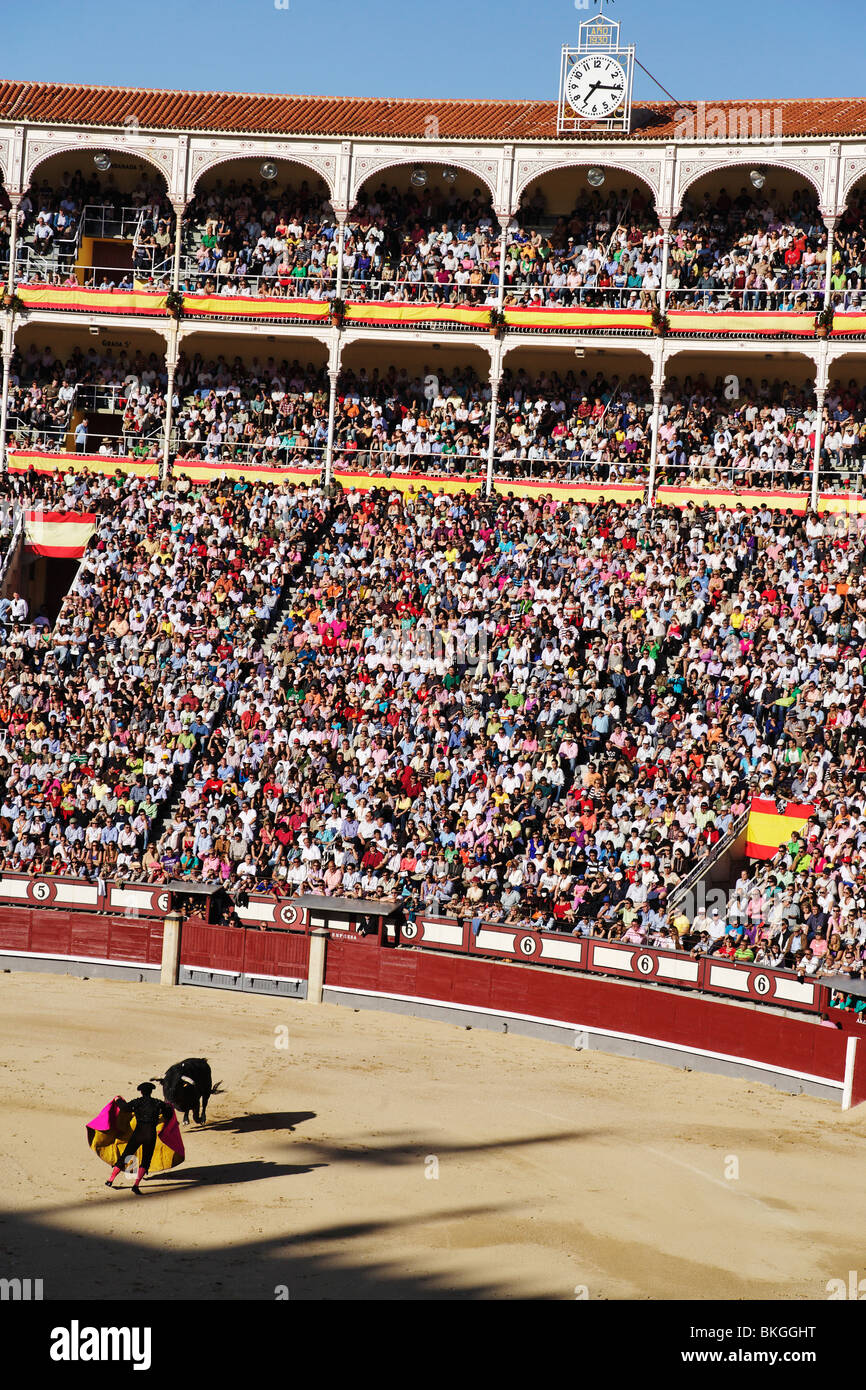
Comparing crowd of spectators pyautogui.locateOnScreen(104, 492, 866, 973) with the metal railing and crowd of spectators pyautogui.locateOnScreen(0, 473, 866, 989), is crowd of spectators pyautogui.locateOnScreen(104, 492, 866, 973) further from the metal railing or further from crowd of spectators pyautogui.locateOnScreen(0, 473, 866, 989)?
the metal railing

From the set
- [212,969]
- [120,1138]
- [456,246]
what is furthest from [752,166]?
[120,1138]

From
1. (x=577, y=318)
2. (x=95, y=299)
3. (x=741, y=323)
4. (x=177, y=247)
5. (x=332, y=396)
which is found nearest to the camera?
(x=741, y=323)

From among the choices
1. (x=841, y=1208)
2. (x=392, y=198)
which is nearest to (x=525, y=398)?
(x=392, y=198)

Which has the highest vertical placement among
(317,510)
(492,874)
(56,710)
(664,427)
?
(664,427)

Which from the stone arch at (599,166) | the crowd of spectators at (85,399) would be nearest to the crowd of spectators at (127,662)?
the crowd of spectators at (85,399)

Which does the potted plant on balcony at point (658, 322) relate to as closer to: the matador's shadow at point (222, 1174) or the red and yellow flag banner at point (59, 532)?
the red and yellow flag banner at point (59, 532)

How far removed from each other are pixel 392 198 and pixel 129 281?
639 centimetres

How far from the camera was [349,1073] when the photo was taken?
1964 cm

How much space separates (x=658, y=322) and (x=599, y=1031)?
58.3 feet

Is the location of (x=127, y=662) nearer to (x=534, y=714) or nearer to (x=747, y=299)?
(x=534, y=714)

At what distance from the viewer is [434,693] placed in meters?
27.2

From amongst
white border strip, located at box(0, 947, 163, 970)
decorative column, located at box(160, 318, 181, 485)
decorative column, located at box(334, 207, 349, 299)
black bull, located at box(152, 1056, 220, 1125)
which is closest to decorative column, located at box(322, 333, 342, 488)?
decorative column, located at box(334, 207, 349, 299)

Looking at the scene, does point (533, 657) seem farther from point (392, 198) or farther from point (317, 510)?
point (392, 198)

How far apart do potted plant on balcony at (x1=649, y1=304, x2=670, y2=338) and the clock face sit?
15.9ft
